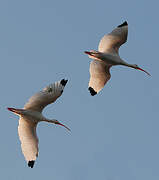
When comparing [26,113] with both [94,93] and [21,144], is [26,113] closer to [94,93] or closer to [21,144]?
[21,144]

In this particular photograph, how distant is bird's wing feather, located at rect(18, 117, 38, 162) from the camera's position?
2372 cm

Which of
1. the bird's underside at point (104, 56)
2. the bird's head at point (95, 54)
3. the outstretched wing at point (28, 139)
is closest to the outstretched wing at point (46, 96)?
the outstretched wing at point (28, 139)

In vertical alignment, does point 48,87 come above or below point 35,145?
above

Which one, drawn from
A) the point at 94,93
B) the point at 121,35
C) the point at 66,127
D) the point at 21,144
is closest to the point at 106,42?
the point at 121,35

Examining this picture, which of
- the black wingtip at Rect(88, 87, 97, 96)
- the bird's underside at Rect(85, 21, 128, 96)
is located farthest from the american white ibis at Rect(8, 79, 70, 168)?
the bird's underside at Rect(85, 21, 128, 96)

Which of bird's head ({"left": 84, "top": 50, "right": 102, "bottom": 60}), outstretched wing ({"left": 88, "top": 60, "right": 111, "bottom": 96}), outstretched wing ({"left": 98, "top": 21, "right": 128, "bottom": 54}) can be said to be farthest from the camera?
outstretched wing ({"left": 88, "top": 60, "right": 111, "bottom": 96})

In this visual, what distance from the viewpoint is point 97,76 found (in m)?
25.3

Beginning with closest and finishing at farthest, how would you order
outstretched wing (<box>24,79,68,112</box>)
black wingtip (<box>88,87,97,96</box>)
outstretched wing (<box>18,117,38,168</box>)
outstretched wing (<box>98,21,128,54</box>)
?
outstretched wing (<box>24,79,68,112</box>) < outstretched wing (<box>18,117,38,168</box>) < outstretched wing (<box>98,21,128,54</box>) < black wingtip (<box>88,87,97,96</box>)

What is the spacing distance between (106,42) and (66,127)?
160 inches

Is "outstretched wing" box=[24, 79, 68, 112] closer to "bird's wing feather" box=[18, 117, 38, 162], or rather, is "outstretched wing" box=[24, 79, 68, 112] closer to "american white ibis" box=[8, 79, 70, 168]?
"american white ibis" box=[8, 79, 70, 168]

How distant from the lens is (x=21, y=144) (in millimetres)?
23641

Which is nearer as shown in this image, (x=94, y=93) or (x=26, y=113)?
(x=26, y=113)

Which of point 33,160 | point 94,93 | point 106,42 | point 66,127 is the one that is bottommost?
point 33,160

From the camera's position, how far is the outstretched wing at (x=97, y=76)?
2517cm
